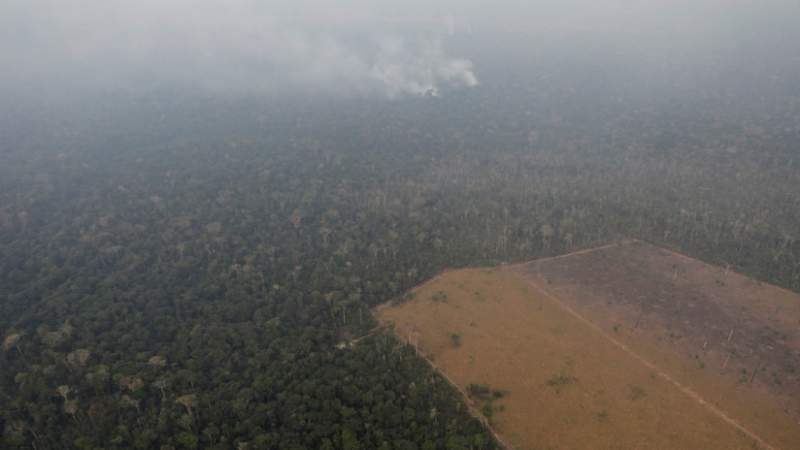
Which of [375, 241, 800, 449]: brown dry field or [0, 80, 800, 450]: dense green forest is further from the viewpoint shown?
[0, 80, 800, 450]: dense green forest

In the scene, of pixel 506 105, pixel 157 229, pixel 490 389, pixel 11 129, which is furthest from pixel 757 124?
pixel 11 129

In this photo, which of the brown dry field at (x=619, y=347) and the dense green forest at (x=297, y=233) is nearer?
the brown dry field at (x=619, y=347)

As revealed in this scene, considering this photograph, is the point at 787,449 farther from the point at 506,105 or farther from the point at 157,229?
the point at 506,105

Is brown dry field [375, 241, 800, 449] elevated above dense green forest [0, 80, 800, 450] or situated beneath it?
situated beneath

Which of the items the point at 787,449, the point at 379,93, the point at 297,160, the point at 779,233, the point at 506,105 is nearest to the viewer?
the point at 787,449
